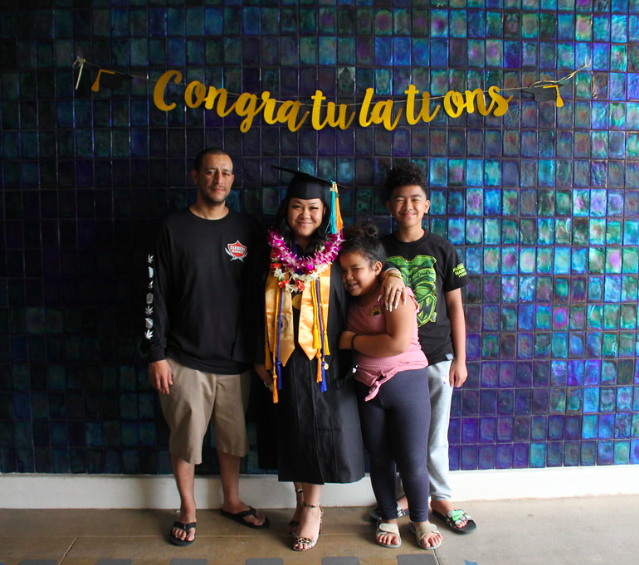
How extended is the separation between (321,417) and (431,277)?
2.51 feet

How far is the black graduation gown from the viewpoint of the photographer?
213 centimetres

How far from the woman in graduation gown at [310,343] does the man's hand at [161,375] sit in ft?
1.36

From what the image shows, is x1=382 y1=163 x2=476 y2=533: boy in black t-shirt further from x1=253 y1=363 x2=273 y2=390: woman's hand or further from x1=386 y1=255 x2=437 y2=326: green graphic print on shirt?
x1=253 y1=363 x2=273 y2=390: woman's hand

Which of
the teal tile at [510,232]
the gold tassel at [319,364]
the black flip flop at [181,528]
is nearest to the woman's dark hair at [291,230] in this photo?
the gold tassel at [319,364]

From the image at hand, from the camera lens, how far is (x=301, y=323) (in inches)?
83.0

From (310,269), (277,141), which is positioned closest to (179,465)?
(310,269)

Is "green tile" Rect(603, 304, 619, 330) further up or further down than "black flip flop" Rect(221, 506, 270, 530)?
further up

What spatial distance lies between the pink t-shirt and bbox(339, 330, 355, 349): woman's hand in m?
0.03

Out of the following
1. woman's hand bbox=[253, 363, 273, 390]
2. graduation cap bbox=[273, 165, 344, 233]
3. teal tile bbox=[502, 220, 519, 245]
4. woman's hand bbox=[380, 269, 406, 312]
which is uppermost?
graduation cap bbox=[273, 165, 344, 233]

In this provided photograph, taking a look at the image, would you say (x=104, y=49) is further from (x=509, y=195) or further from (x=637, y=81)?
(x=637, y=81)

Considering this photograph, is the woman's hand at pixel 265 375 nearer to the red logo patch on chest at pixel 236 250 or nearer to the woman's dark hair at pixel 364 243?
the red logo patch on chest at pixel 236 250

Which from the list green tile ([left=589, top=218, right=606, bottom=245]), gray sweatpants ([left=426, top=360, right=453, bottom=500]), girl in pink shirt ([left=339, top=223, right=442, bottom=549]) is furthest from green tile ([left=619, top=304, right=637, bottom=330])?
girl in pink shirt ([left=339, top=223, right=442, bottom=549])

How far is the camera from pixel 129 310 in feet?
8.45

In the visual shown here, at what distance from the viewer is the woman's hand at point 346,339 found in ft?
6.98
